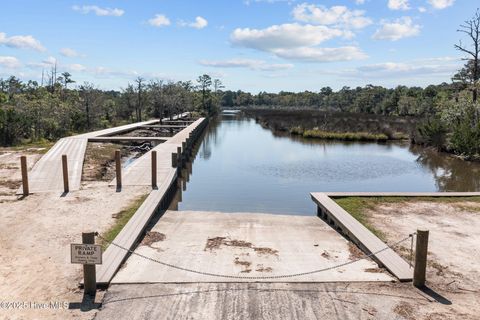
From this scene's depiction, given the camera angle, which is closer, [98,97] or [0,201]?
A: [0,201]

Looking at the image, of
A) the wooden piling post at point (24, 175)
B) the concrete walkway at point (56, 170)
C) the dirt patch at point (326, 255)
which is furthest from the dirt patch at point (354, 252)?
the wooden piling post at point (24, 175)

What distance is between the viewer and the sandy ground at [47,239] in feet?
16.5

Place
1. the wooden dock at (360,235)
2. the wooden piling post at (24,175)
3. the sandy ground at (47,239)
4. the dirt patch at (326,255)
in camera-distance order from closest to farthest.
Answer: the sandy ground at (47,239)
the wooden dock at (360,235)
the dirt patch at (326,255)
the wooden piling post at (24,175)

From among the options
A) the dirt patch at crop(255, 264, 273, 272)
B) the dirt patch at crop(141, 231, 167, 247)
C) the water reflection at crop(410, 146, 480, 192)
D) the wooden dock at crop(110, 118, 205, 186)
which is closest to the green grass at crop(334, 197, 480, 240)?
the dirt patch at crop(255, 264, 273, 272)

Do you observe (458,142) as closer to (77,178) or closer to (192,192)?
(192,192)

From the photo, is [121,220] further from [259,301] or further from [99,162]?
[99,162]

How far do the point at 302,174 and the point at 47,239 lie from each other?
41.7 ft

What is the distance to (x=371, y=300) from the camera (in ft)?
17.0

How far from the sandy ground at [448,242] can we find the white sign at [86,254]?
152 inches

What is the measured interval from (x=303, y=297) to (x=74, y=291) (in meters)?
2.90

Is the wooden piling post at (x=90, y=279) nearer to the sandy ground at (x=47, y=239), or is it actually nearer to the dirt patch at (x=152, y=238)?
the sandy ground at (x=47, y=239)

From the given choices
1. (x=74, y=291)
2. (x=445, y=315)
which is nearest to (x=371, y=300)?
(x=445, y=315)

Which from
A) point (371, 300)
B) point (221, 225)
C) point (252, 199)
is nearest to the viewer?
point (371, 300)

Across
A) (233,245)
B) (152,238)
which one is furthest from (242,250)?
(152,238)
